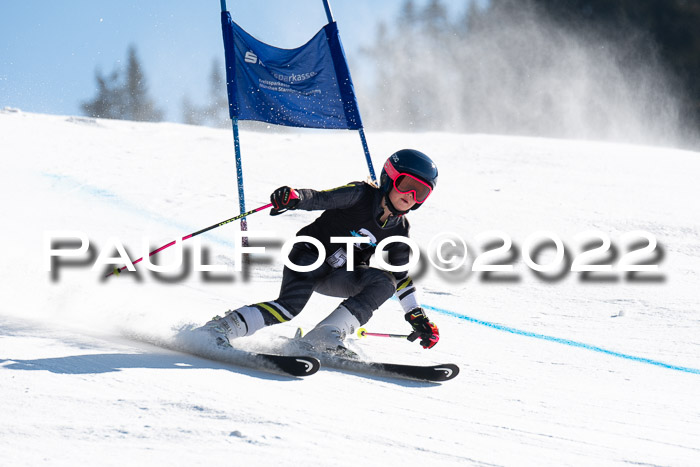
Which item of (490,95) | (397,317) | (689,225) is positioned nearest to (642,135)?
(490,95)

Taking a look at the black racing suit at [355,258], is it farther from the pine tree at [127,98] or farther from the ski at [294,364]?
the pine tree at [127,98]

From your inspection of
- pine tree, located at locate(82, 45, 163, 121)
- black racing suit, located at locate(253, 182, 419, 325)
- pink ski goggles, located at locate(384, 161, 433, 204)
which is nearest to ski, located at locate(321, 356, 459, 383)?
black racing suit, located at locate(253, 182, 419, 325)

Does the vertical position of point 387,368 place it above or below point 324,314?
below

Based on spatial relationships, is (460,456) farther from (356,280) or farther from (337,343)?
(356,280)

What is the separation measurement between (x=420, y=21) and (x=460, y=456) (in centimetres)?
3804

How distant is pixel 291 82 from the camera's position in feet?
17.9

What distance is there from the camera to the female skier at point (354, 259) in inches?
119

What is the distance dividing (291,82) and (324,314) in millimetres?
2085

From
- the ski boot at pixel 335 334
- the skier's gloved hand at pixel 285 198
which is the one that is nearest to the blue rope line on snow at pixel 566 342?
the ski boot at pixel 335 334

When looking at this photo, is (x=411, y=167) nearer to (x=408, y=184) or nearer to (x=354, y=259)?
(x=408, y=184)

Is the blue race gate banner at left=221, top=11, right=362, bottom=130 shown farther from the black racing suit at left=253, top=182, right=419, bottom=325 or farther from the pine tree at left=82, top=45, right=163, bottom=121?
the pine tree at left=82, top=45, right=163, bottom=121

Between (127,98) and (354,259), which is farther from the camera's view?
(127,98)

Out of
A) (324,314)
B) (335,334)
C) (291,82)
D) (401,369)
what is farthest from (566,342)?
(291,82)

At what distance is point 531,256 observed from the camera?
6414mm
